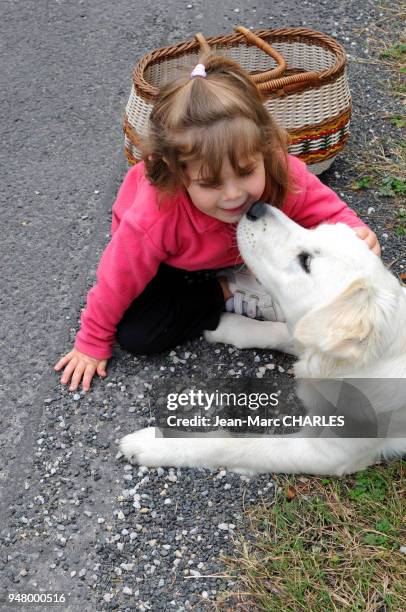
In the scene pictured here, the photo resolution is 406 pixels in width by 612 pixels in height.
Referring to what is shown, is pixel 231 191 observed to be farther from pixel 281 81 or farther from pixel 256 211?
pixel 281 81

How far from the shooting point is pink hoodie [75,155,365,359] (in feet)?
7.66

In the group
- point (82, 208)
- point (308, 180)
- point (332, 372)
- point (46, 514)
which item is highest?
point (308, 180)

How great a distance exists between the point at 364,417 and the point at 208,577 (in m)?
0.71

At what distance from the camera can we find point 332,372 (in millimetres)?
2113

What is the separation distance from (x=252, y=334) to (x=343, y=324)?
0.90 m

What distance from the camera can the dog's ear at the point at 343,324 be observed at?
185 centimetres

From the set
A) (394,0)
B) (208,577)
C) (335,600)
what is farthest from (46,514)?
(394,0)

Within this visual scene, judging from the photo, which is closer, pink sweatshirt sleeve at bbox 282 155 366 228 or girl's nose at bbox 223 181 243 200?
girl's nose at bbox 223 181 243 200

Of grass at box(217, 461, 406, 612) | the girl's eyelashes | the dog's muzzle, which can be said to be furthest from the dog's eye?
grass at box(217, 461, 406, 612)

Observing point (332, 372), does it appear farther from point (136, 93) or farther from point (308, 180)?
point (136, 93)

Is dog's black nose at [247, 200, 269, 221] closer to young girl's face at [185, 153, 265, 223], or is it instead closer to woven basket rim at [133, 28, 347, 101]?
young girl's face at [185, 153, 265, 223]

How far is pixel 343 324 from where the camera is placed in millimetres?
1866

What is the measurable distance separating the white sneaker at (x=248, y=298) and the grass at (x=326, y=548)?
76 centimetres

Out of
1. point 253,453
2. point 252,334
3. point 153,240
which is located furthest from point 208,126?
point 253,453
